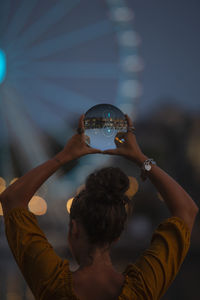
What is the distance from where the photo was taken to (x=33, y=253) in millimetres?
1041

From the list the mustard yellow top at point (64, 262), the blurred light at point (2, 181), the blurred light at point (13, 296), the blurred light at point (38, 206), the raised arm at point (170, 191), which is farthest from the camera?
the blurred light at point (38, 206)

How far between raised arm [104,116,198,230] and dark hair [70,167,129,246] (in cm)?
12

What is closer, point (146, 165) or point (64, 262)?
point (64, 262)

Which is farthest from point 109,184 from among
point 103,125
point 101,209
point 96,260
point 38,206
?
point 38,206

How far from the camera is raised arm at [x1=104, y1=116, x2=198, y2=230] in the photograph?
45.7 inches

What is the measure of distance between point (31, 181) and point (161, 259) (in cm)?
36

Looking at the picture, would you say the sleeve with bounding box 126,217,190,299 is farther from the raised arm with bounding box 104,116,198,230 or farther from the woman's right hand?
the woman's right hand

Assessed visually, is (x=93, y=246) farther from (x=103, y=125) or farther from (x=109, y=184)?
(x=103, y=125)

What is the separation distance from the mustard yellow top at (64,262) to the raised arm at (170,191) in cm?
5

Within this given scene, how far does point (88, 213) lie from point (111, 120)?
380mm

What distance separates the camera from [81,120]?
1.27m

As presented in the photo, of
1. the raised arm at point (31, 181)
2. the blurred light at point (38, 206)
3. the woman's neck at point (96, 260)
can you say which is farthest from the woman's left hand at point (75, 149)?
the blurred light at point (38, 206)

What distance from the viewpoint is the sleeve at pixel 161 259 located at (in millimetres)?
1054

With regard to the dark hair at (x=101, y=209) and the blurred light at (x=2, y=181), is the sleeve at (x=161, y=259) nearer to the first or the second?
the dark hair at (x=101, y=209)
